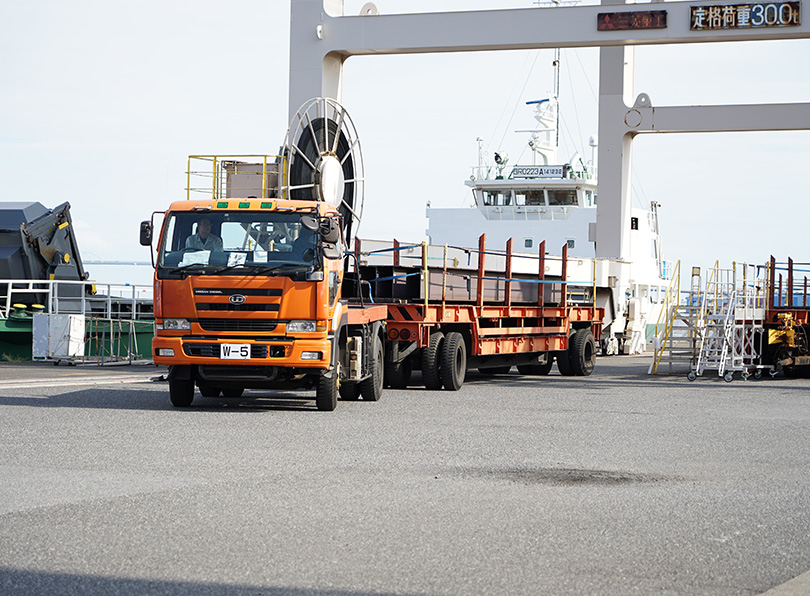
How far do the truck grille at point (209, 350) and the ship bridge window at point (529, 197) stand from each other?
88.0ft

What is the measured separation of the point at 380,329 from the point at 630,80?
55.7 ft

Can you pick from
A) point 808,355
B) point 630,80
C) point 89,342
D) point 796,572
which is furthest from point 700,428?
point 630,80

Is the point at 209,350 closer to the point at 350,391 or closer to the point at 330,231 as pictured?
the point at 330,231

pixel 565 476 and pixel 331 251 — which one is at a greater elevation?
pixel 331 251

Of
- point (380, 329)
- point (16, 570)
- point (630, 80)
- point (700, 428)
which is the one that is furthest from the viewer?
point (630, 80)

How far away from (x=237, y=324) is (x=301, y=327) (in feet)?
2.33

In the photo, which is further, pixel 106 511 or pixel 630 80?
pixel 630 80

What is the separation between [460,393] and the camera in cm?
1622

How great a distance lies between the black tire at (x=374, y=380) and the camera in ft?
45.9

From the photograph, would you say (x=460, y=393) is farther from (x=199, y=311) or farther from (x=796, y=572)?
(x=796, y=572)

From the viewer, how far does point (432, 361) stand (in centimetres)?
1623

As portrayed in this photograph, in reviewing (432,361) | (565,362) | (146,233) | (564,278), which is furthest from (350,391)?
(565,362)

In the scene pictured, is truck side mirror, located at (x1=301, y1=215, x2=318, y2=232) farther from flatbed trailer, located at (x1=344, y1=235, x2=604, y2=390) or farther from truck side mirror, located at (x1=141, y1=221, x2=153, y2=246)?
flatbed trailer, located at (x1=344, y1=235, x2=604, y2=390)

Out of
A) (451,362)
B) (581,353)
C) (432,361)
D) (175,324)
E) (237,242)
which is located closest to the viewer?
(175,324)
